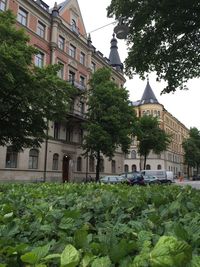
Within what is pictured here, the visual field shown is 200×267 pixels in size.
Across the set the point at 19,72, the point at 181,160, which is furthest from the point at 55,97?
→ the point at 181,160

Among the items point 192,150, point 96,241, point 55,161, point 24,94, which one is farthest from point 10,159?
point 192,150

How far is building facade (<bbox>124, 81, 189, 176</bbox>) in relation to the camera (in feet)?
260

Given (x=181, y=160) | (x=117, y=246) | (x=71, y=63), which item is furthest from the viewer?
(x=181, y=160)

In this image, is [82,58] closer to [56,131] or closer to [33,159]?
[56,131]

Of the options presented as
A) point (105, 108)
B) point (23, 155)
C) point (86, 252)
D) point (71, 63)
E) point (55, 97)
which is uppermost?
point (71, 63)

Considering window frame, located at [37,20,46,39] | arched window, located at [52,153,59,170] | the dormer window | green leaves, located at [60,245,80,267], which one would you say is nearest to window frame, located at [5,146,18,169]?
arched window, located at [52,153,59,170]

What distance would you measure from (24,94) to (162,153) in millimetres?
65700

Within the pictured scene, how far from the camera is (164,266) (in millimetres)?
1244

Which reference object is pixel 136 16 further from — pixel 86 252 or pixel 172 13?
pixel 86 252

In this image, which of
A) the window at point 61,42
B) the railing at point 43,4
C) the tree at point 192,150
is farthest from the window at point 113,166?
the tree at point 192,150

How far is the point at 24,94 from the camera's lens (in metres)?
18.0

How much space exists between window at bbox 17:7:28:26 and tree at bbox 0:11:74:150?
16.6m

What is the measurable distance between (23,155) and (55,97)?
15.7m

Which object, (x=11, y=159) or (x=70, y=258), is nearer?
(x=70, y=258)
